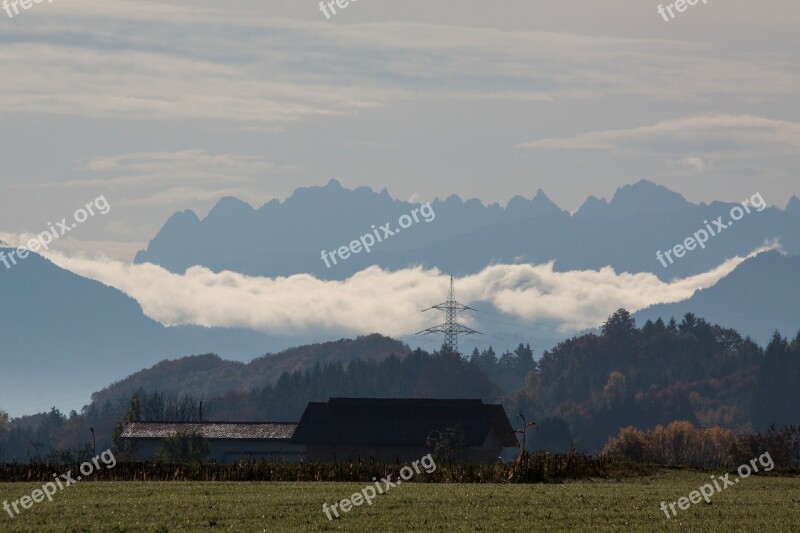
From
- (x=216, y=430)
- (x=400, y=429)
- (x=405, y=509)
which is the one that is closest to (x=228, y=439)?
(x=216, y=430)

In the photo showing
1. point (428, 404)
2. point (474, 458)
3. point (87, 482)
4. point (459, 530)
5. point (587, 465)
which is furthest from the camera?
point (428, 404)

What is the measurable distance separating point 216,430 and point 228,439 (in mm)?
3169

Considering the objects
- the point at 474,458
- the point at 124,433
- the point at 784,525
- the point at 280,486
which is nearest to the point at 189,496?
the point at 280,486

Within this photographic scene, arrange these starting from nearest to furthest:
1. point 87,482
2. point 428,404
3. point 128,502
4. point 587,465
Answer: point 128,502, point 87,482, point 587,465, point 428,404

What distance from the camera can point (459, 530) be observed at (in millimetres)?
41250

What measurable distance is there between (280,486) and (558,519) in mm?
16744

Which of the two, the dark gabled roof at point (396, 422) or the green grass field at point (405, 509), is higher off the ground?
the dark gabled roof at point (396, 422)

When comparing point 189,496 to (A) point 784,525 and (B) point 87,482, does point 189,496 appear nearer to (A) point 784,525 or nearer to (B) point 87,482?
(B) point 87,482

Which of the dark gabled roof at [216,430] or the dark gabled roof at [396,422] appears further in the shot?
the dark gabled roof at [216,430]

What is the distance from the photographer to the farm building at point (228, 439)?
12588 centimetres

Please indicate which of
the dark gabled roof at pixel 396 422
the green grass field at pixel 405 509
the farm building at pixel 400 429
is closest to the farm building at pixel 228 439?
the dark gabled roof at pixel 396 422

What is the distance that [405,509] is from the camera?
4600cm

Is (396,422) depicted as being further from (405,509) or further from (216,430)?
(405,509)

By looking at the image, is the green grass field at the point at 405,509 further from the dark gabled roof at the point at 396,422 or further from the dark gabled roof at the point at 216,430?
the dark gabled roof at the point at 216,430
